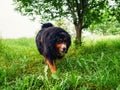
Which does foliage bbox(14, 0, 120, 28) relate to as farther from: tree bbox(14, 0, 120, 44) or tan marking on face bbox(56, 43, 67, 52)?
tan marking on face bbox(56, 43, 67, 52)

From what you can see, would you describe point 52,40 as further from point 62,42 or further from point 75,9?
point 75,9

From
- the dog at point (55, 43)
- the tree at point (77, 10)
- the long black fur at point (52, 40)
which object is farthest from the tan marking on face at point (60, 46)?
the tree at point (77, 10)

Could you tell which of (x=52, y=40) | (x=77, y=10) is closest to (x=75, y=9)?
(x=77, y=10)

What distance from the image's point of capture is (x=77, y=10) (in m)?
10.3

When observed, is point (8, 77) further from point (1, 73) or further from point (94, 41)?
point (94, 41)

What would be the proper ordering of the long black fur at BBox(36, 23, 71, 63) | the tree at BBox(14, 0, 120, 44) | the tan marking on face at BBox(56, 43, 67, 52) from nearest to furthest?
the tan marking on face at BBox(56, 43, 67, 52) → the long black fur at BBox(36, 23, 71, 63) → the tree at BBox(14, 0, 120, 44)

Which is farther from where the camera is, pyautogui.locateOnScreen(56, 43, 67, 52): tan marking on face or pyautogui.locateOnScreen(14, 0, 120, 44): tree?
pyautogui.locateOnScreen(14, 0, 120, 44): tree

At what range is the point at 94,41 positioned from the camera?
36.5ft

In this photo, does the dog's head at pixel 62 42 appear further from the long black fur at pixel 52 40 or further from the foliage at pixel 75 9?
the foliage at pixel 75 9

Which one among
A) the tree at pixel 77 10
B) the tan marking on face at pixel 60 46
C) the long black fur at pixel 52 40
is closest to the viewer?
the tan marking on face at pixel 60 46

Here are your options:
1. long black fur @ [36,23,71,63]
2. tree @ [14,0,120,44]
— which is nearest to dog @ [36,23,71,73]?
long black fur @ [36,23,71,63]

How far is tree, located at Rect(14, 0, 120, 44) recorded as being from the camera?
1023 centimetres

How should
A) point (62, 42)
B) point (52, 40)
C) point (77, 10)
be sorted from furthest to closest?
point (77, 10), point (52, 40), point (62, 42)

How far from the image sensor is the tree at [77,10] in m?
10.2
